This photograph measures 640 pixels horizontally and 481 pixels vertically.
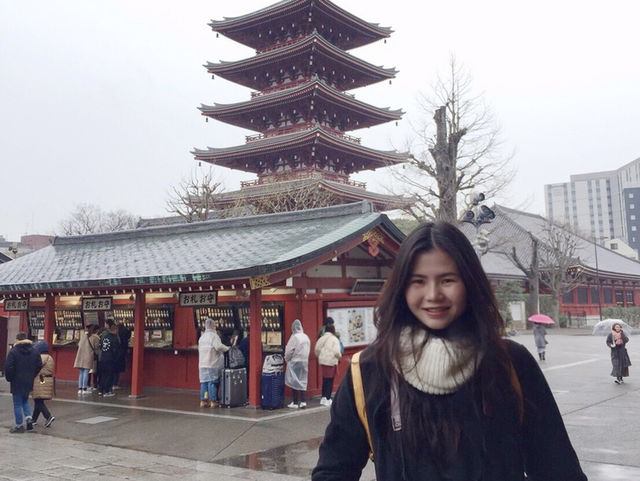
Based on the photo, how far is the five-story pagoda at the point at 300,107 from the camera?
32656mm

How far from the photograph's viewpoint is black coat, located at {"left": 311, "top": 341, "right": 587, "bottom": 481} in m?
1.77

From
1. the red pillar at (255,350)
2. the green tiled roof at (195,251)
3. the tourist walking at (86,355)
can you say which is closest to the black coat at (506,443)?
the green tiled roof at (195,251)

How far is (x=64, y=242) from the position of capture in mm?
19109

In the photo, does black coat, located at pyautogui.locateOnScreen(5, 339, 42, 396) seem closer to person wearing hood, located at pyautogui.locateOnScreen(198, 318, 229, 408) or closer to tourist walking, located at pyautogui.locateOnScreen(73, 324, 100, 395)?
person wearing hood, located at pyautogui.locateOnScreen(198, 318, 229, 408)

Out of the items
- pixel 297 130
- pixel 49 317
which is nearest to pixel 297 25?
pixel 297 130

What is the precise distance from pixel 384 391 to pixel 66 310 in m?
16.4

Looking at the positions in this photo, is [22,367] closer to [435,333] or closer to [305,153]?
[435,333]

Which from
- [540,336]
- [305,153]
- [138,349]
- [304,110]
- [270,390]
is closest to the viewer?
[270,390]

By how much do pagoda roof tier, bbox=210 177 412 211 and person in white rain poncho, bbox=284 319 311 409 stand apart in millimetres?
20306

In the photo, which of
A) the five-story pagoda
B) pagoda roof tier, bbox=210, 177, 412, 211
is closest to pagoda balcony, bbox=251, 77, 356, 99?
the five-story pagoda

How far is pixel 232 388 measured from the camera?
11781mm

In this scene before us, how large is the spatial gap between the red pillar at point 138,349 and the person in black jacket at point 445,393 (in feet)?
40.6

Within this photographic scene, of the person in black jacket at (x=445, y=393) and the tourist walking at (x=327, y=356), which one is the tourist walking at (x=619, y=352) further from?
the person in black jacket at (x=445, y=393)

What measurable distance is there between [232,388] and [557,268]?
101 feet
